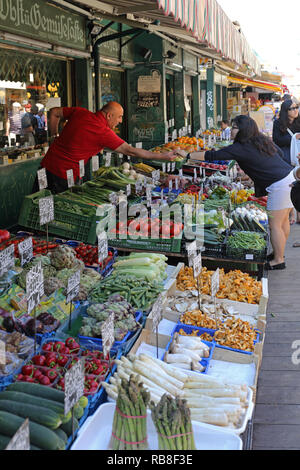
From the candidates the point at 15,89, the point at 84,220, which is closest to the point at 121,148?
the point at 84,220

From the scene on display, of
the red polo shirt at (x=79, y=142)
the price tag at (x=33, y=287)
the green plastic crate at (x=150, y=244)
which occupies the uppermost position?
the red polo shirt at (x=79, y=142)

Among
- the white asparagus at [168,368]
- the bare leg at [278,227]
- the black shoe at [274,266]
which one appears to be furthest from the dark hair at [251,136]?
the white asparagus at [168,368]

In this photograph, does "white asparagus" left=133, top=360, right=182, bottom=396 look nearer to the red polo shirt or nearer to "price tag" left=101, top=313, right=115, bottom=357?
"price tag" left=101, top=313, right=115, bottom=357

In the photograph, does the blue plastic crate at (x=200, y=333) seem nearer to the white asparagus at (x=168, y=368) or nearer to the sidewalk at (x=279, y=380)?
the white asparagus at (x=168, y=368)

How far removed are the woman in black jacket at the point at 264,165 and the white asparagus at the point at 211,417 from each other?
4.13 metres

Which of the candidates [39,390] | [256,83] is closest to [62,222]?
[39,390]

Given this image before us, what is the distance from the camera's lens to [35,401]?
266 cm

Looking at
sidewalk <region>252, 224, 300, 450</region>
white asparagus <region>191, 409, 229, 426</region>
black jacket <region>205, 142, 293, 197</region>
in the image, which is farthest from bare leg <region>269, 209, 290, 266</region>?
white asparagus <region>191, 409, 229, 426</region>

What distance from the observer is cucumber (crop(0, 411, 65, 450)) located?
7.87 ft

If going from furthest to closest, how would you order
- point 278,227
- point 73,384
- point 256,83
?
1. point 256,83
2. point 278,227
3. point 73,384

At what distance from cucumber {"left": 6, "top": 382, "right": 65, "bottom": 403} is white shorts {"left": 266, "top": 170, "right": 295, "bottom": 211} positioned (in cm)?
464

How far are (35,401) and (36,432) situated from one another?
25 cm

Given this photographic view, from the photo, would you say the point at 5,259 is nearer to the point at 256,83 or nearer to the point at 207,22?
the point at 207,22

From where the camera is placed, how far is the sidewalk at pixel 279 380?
347cm
